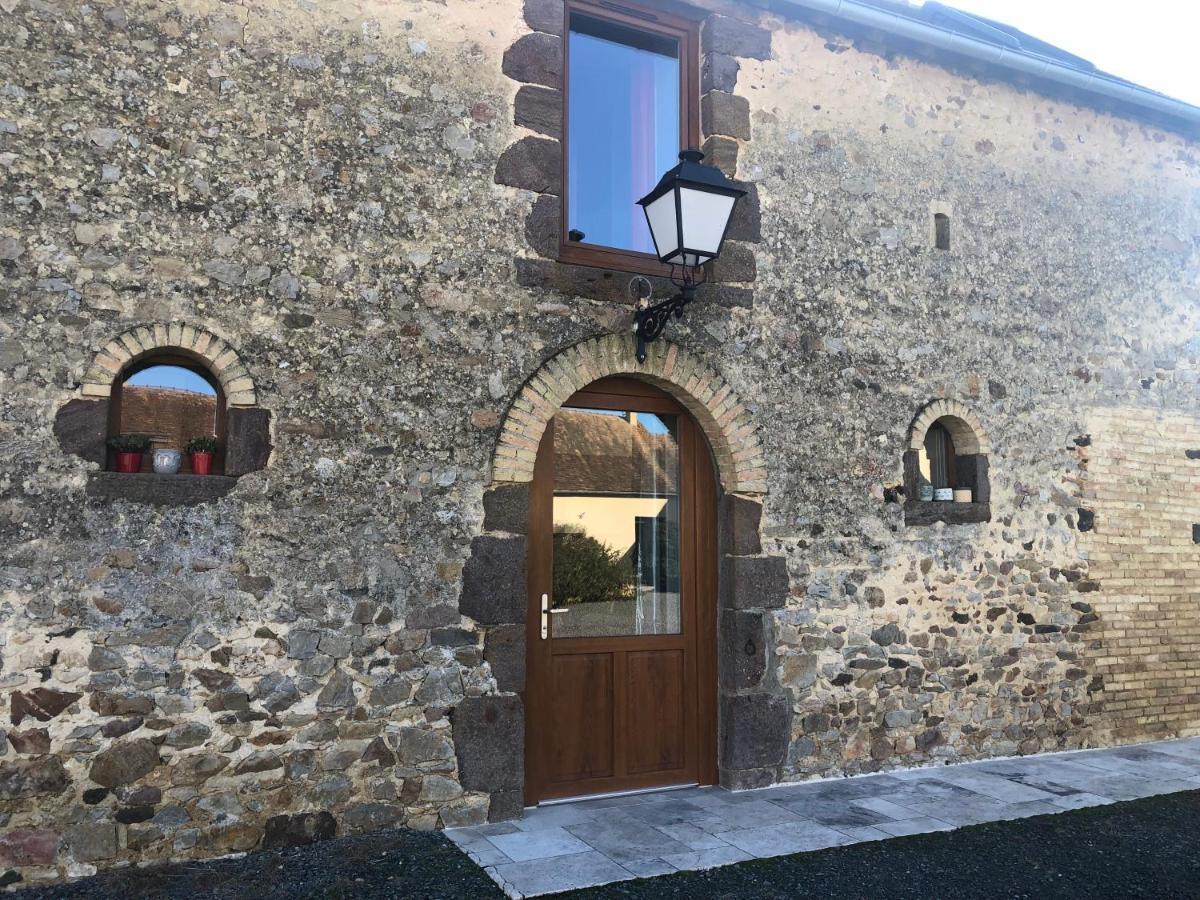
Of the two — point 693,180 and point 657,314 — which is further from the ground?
point 693,180

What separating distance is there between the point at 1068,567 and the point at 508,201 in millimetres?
4499

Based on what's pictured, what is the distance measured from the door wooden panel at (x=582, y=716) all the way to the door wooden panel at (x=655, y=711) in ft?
0.43

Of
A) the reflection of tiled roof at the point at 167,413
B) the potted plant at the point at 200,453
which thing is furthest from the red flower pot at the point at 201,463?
the reflection of tiled roof at the point at 167,413

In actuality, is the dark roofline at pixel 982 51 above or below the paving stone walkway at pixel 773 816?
above

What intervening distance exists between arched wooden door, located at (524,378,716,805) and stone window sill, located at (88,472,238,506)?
1551 mm

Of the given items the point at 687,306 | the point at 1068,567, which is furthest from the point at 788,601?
the point at 1068,567

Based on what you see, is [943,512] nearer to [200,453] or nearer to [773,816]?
[773,816]

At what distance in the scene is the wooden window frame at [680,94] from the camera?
4.81 metres

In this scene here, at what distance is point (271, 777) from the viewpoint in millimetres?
3854

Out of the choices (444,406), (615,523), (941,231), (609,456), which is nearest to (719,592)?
(615,523)

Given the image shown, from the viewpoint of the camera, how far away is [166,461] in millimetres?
3822

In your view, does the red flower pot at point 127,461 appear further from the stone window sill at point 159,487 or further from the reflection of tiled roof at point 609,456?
the reflection of tiled roof at point 609,456

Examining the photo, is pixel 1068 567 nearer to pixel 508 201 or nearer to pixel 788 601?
pixel 788 601

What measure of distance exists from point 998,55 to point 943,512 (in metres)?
3.05
